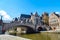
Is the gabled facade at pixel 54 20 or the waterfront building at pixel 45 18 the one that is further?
the waterfront building at pixel 45 18

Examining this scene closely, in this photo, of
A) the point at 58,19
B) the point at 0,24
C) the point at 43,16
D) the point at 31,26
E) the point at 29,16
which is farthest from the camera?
the point at 29,16

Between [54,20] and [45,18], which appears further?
[45,18]

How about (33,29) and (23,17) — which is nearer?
(33,29)

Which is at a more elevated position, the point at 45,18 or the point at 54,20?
the point at 45,18

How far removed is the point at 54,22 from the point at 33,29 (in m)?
14.7

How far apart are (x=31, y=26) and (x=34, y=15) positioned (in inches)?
925

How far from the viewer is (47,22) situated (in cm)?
7050

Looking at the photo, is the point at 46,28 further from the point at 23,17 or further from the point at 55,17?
the point at 23,17

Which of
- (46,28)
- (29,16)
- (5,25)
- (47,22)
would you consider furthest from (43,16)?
(5,25)

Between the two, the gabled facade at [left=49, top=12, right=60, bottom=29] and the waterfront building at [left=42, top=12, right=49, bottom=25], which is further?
the waterfront building at [left=42, top=12, right=49, bottom=25]

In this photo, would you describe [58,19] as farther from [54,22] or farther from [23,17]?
[23,17]

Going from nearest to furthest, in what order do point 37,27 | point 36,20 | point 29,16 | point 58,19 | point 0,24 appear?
point 0,24
point 37,27
point 58,19
point 36,20
point 29,16

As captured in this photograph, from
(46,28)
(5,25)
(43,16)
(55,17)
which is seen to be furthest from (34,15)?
(5,25)

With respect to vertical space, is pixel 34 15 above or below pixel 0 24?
above
